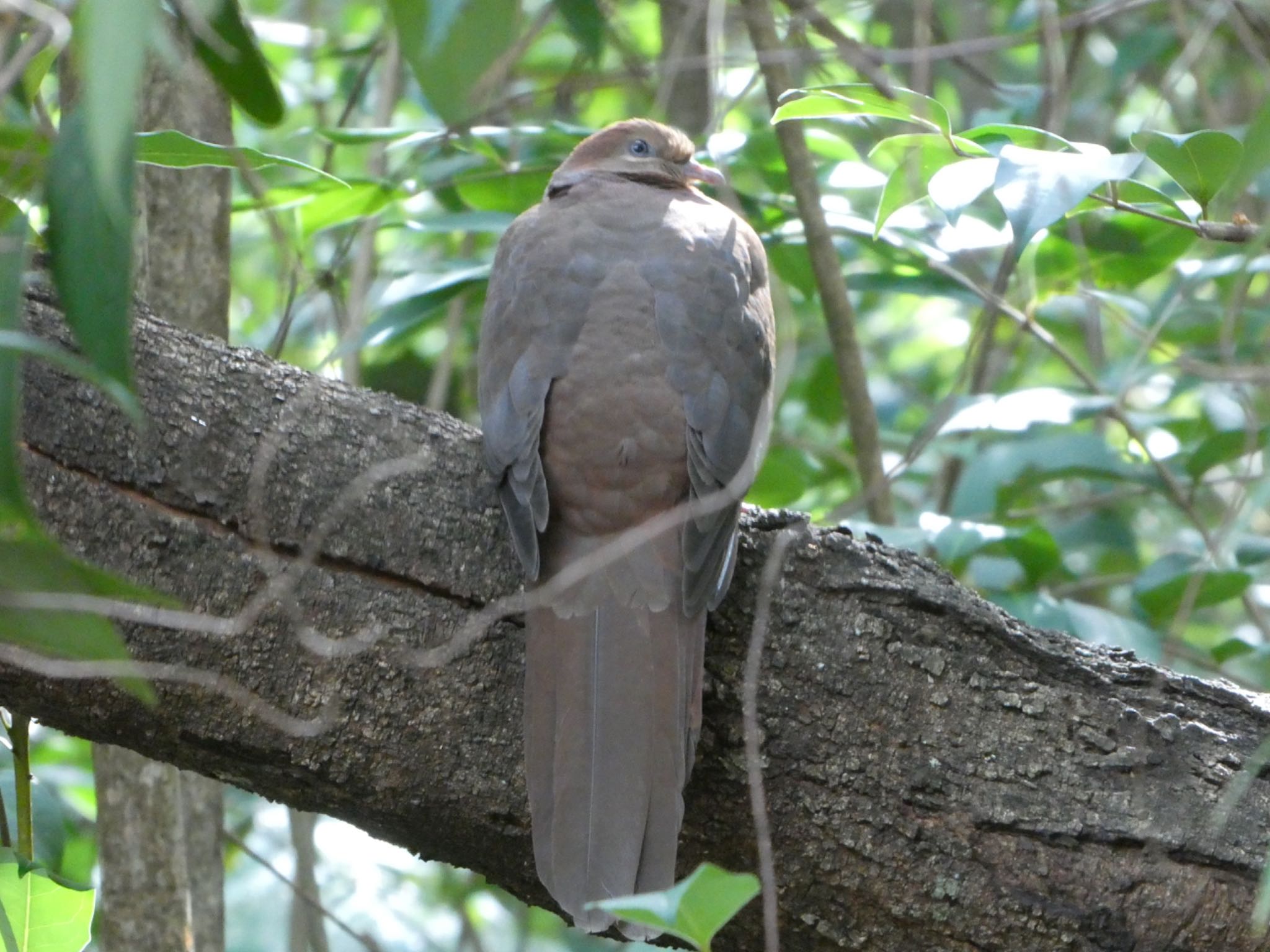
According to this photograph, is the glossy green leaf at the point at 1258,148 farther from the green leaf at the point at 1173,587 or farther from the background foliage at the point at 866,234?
the green leaf at the point at 1173,587

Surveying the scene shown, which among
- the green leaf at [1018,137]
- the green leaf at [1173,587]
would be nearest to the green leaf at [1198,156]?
the green leaf at [1018,137]

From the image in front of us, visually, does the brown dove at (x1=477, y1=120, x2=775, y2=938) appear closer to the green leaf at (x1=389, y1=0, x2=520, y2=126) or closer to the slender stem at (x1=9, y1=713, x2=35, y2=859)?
the green leaf at (x1=389, y1=0, x2=520, y2=126)

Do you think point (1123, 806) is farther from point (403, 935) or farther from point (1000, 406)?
point (403, 935)

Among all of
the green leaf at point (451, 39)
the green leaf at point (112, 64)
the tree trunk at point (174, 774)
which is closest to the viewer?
the green leaf at point (112, 64)

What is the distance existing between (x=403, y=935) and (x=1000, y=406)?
2500 millimetres

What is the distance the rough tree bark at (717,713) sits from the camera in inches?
82.0

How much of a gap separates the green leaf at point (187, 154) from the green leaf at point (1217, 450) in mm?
2324

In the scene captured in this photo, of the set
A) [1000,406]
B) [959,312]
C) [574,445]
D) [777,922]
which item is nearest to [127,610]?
[574,445]

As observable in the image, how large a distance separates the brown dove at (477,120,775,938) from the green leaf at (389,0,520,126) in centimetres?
76

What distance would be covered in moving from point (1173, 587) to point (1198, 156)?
1378 mm

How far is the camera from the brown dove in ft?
6.84

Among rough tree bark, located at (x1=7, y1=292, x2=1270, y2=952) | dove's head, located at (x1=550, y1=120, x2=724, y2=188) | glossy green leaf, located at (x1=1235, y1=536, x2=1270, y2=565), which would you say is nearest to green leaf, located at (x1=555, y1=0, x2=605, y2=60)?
dove's head, located at (x1=550, y1=120, x2=724, y2=188)

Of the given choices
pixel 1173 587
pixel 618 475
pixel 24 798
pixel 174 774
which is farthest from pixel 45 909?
pixel 1173 587

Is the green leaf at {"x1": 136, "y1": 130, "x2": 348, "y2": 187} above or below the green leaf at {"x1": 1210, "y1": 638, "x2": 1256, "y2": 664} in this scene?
above
